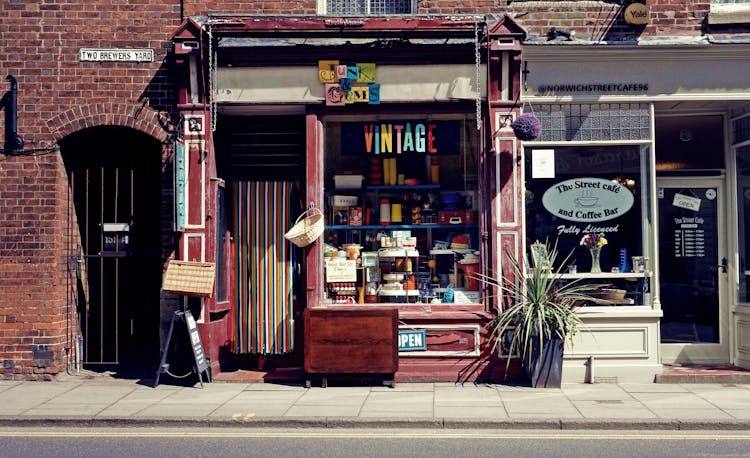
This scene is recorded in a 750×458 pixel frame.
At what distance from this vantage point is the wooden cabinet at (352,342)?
10320mm

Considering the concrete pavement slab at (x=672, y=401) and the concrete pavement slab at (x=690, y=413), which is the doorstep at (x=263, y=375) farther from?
the concrete pavement slab at (x=690, y=413)

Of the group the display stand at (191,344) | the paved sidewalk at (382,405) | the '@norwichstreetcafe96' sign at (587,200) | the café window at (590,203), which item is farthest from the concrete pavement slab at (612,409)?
the display stand at (191,344)

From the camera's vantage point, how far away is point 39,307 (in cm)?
1095

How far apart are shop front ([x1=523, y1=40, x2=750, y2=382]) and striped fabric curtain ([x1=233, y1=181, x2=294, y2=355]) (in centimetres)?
335

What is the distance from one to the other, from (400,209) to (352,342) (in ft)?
6.60

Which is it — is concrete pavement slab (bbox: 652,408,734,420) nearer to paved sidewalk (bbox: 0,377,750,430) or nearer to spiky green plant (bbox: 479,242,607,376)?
paved sidewalk (bbox: 0,377,750,430)

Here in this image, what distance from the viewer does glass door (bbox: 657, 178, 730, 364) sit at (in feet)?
37.8

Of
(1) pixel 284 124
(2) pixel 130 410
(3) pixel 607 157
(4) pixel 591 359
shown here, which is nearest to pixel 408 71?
(1) pixel 284 124

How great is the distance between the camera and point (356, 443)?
25.0 ft

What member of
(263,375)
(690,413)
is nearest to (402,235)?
(263,375)

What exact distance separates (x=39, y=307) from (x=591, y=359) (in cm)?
724

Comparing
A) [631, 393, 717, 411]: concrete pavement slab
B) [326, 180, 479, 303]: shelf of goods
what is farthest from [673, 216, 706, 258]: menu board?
[326, 180, 479, 303]: shelf of goods

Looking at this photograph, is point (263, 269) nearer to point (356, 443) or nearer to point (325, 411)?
point (325, 411)

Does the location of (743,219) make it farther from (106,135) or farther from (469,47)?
(106,135)
